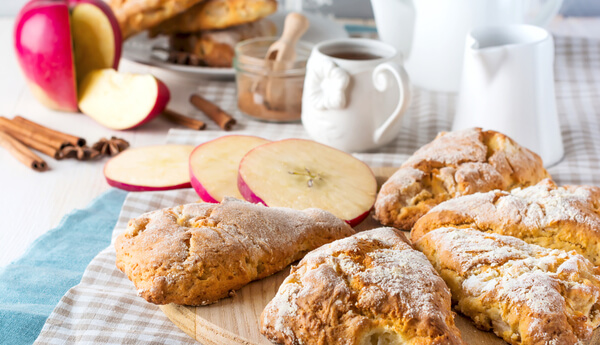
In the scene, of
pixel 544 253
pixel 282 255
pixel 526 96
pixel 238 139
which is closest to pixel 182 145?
pixel 238 139

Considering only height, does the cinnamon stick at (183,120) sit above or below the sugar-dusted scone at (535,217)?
below

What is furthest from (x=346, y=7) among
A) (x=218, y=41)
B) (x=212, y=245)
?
(x=212, y=245)

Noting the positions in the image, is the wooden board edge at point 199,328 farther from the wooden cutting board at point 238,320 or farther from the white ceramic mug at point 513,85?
the white ceramic mug at point 513,85

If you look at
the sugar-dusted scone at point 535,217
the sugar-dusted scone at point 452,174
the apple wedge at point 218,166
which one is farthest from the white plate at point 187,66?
the sugar-dusted scone at point 535,217

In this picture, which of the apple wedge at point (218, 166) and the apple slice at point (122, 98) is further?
the apple slice at point (122, 98)

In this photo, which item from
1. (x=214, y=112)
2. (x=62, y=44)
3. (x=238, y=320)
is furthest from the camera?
(x=214, y=112)

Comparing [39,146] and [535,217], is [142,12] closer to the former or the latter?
[39,146]
